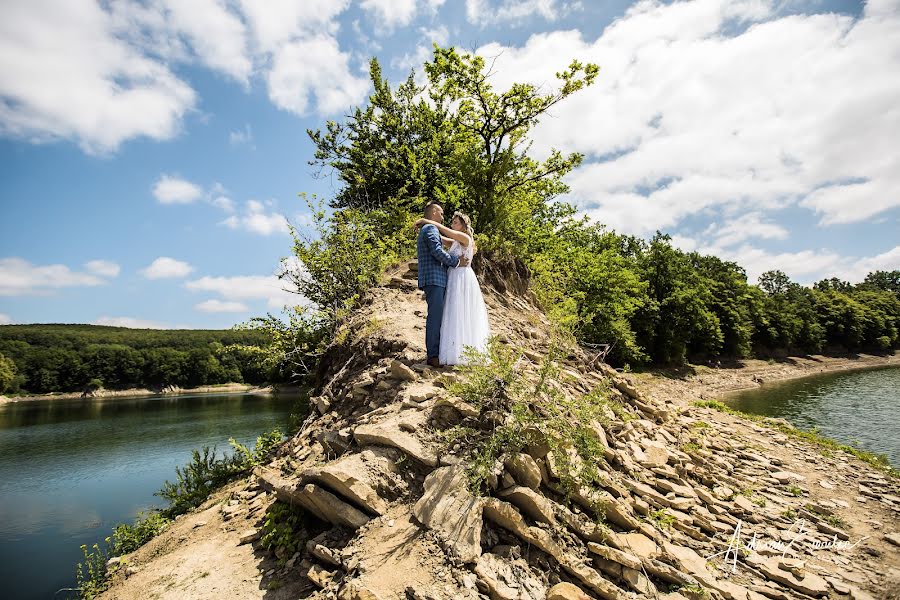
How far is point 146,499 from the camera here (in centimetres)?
2012

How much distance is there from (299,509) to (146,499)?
21806 millimetres

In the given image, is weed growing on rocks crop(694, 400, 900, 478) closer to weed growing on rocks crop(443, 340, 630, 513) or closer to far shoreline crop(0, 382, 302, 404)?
weed growing on rocks crop(443, 340, 630, 513)

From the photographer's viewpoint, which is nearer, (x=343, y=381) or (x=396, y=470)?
(x=396, y=470)

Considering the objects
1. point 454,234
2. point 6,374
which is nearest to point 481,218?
point 454,234

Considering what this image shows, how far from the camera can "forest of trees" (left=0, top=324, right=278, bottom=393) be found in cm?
9140

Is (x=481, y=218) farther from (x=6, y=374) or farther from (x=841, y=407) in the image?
(x=6, y=374)

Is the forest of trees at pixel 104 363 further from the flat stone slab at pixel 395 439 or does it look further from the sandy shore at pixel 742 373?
the flat stone slab at pixel 395 439

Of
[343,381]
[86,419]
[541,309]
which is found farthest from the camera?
[86,419]

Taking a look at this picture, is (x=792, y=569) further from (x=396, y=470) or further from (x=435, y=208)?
(x=435, y=208)

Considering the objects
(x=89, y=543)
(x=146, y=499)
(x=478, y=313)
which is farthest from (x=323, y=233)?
(x=146, y=499)

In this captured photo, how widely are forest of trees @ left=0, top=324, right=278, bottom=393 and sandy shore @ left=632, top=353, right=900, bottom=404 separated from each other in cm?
7508

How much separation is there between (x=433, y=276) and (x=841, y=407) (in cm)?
3145

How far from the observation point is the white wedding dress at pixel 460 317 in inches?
234

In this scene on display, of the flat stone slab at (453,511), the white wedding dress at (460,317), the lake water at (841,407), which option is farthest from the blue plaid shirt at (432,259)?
the lake water at (841,407)
